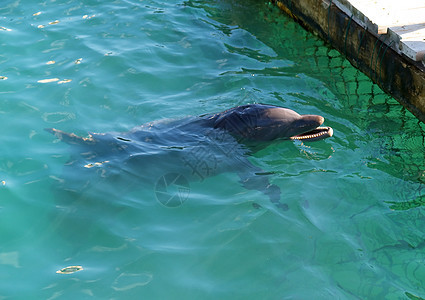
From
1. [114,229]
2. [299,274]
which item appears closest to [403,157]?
[299,274]

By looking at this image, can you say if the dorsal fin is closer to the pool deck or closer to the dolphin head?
the dolphin head

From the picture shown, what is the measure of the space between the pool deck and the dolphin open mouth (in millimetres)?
1531

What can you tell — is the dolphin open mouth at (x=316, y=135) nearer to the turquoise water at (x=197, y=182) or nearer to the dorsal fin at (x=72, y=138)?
the turquoise water at (x=197, y=182)

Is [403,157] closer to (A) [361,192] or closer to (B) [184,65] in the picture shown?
(A) [361,192]

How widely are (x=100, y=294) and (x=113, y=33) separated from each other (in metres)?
5.55

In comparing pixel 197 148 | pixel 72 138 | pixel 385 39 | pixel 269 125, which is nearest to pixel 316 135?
pixel 269 125

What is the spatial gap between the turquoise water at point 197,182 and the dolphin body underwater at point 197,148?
0.11m

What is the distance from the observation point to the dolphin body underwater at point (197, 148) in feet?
19.5

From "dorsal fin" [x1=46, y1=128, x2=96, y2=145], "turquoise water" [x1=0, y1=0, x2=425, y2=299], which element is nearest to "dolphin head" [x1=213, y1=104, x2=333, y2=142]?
"turquoise water" [x1=0, y1=0, x2=425, y2=299]

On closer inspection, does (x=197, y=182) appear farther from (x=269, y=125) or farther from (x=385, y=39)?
(x=385, y=39)

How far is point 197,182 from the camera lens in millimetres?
6000

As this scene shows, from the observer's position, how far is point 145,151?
612cm

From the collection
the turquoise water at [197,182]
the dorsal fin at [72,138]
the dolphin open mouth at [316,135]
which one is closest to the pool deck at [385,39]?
the turquoise water at [197,182]

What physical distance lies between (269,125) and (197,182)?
1.03 meters
